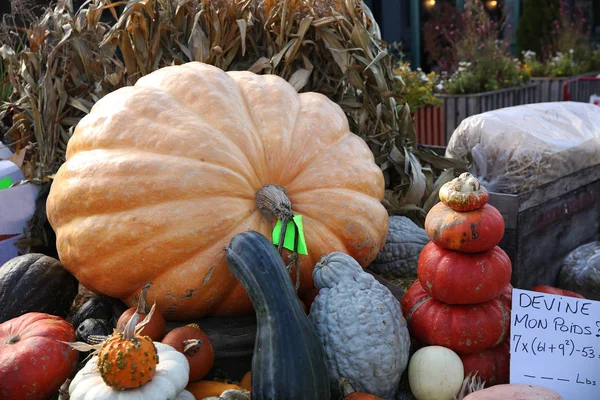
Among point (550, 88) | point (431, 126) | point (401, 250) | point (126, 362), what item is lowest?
point (550, 88)

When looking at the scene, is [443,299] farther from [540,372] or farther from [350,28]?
[350,28]

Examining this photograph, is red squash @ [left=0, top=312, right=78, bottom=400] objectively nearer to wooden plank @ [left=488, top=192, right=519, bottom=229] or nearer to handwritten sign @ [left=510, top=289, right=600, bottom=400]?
handwritten sign @ [left=510, top=289, right=600, bottom=400]

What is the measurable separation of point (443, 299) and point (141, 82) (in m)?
1.35

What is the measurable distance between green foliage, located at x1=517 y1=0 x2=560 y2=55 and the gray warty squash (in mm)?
10785

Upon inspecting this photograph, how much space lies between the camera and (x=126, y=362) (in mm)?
1490

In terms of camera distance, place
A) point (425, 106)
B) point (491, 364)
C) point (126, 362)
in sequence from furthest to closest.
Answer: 1. point (425, 106)
2. point (491, 364)
3. point (126, 362)

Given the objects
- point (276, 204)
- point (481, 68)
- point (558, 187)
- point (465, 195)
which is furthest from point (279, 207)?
point (481, 68)

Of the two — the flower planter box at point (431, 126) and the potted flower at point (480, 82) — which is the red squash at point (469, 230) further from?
the potted flower at point (480, 82)

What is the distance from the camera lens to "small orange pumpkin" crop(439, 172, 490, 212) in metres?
1.91

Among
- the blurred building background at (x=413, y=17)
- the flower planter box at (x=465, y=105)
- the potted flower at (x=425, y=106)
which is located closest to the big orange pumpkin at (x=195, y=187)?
the potted flower at (x=425, y=106)

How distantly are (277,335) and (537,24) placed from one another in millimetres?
12598

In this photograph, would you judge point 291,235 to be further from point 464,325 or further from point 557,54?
point 557,54

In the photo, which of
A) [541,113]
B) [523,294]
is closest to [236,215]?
[523,294]

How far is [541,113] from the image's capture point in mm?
3539
